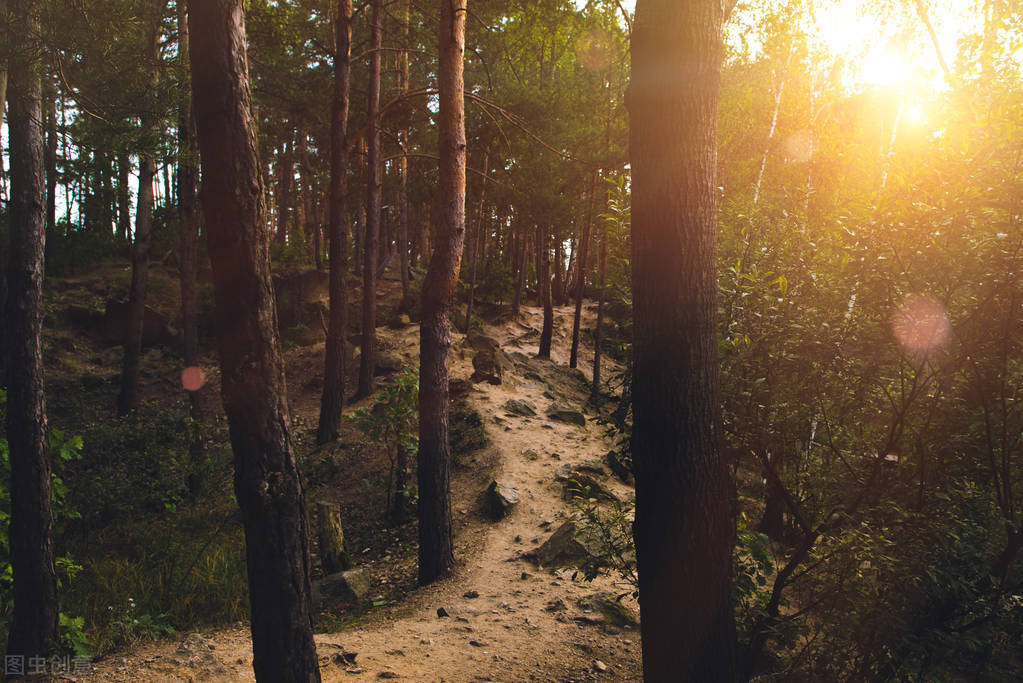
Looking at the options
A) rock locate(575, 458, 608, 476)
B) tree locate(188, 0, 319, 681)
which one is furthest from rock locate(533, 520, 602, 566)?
tree locate(188, 0, 319, 681)

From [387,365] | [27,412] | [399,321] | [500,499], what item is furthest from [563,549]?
[399,321]

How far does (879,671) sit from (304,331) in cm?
1717

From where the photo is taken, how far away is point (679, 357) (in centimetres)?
278

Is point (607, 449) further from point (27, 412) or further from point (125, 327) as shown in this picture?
point (125, 327)

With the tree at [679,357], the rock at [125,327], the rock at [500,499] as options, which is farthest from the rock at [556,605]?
the rock at [125,327]

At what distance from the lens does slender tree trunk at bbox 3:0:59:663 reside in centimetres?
473

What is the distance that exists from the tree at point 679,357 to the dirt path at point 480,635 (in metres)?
2.40

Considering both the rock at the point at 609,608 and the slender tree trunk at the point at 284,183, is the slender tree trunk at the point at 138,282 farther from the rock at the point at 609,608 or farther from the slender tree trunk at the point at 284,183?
the rock at the point at 609,608

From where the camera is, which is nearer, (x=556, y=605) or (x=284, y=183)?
(x=556, y=605)

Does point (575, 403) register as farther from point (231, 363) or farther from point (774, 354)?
point (231, 363)

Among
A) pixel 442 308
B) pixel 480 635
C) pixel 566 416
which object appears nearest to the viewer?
pixel 480 635

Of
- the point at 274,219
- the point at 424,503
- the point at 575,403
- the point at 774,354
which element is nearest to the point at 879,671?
the point at 774,354

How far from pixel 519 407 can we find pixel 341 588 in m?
6.65

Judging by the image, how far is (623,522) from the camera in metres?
4.09
